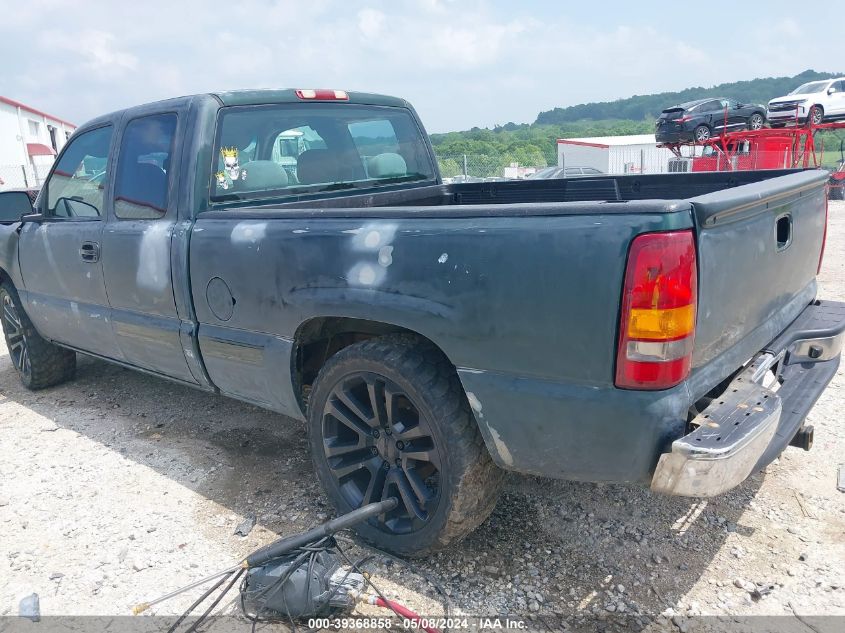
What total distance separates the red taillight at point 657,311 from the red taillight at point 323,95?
254cm

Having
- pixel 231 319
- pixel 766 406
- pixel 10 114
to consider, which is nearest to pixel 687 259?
pixel 766 406

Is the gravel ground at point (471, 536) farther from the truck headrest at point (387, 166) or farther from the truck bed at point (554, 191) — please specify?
the truck headrest at point (387, 166)

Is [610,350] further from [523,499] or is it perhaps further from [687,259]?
[523,499]

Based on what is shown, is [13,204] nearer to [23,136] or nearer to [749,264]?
[749,264]

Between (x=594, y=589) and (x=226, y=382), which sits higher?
(x=226, y=382)

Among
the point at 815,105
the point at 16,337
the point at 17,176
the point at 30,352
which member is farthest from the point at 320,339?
the point at 17,176

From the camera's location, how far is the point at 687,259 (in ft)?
6.28

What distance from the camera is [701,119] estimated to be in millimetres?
20953

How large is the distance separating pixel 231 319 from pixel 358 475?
956mm

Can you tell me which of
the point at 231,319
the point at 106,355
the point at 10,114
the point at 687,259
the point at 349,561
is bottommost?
the point at 349,561

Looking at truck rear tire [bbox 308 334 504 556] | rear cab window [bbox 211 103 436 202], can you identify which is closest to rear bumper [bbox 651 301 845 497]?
truck rear tire [bbox 308 334 504 556]

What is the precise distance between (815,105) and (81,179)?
929 inches

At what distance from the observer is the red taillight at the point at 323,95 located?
3.77m

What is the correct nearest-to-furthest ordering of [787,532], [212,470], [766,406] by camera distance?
[766,406]
[787,532]
[212,470]
